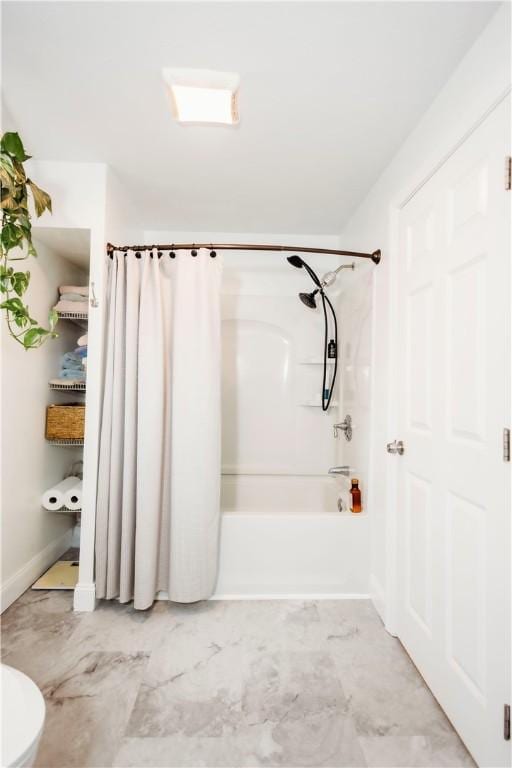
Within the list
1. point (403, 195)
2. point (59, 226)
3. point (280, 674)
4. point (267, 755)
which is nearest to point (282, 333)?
point (403, 195)

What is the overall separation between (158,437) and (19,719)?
1274 mm

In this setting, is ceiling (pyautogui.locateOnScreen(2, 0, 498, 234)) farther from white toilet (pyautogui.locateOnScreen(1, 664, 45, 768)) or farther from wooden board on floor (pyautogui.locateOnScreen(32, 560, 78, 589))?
wooden board on floor (pyautogui.locateOnScreen(32, 560, 78, 589))

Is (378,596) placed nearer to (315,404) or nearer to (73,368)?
(315,404)

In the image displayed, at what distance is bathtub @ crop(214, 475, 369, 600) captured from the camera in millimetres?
2162

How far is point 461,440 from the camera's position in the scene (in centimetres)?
136

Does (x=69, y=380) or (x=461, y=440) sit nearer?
(x=461, y=440)

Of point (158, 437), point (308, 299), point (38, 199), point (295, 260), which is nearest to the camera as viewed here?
point (38, 199)

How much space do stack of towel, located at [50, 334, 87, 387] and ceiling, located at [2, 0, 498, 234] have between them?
1.08 m

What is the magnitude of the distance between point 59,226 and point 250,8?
4.63ft

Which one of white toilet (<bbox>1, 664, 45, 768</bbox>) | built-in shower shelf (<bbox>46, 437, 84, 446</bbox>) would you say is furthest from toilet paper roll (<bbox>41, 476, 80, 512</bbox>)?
white toilet (<bbox>1, 664, 45, 768</bbox>)

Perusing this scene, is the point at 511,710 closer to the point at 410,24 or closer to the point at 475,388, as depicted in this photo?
the point at 475,388

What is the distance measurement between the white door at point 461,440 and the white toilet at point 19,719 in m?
1.23

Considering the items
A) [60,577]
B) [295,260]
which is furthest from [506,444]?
[60,577]

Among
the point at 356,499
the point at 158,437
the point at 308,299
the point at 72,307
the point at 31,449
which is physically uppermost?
the point at 308,299
